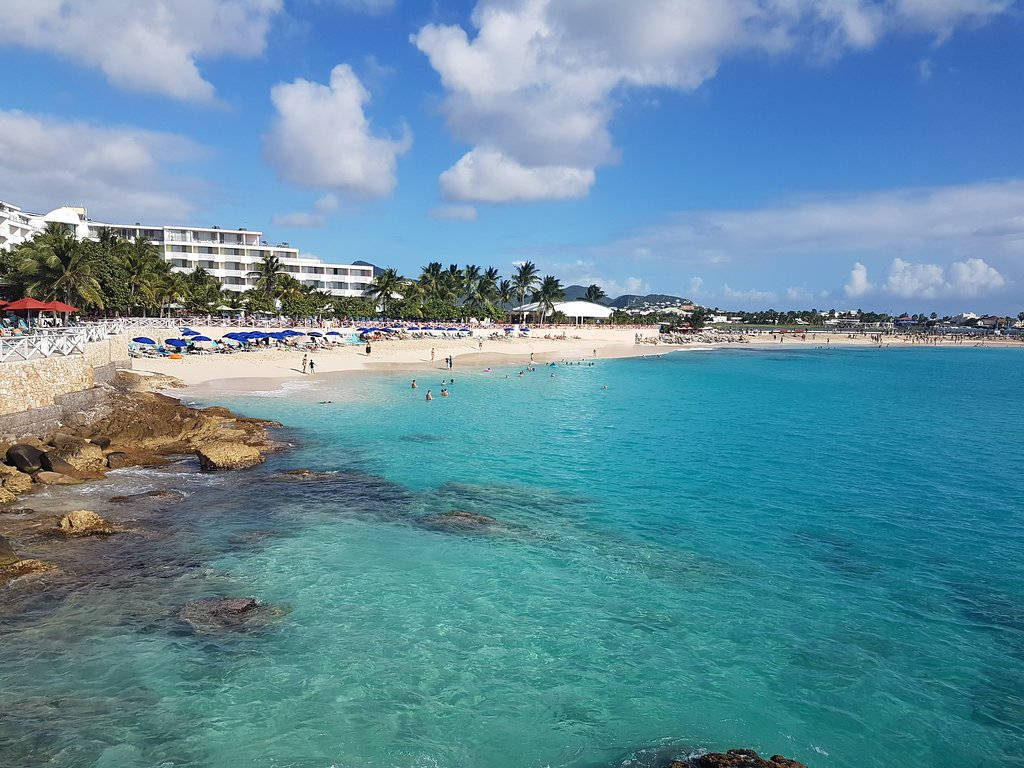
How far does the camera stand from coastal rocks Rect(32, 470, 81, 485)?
2027cm

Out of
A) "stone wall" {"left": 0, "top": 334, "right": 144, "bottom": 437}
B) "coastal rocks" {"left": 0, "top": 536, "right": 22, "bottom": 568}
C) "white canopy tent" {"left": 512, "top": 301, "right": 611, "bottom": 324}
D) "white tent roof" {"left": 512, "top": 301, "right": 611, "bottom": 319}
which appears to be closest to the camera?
"coastal rocks" {"left": 0, "top": 536, "right": 22, "bottom": 568}

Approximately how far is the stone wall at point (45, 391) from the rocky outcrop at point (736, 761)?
1018 inches

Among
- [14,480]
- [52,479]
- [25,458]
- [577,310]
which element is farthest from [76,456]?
[577,310]

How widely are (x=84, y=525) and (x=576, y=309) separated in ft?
419

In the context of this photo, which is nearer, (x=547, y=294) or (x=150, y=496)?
(x=150, y=496)

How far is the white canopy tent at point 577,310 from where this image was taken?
137 meters

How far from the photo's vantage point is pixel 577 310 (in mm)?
139250

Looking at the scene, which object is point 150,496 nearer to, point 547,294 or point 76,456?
point 76,456

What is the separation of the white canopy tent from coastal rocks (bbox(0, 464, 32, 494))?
120 metres

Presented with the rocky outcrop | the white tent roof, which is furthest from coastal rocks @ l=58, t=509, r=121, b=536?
the white tent roof

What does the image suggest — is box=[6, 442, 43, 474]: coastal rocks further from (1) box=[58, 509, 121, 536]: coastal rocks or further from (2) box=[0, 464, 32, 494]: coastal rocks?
(1) box=[58, 509, 121, 536]: coastal rocks

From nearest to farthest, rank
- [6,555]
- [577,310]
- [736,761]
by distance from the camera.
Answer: [736,761] < [6,555] < [577,310]

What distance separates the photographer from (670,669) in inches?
459

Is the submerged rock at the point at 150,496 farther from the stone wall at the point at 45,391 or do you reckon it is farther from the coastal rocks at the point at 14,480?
the stone wall at the point at 45,391
